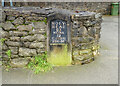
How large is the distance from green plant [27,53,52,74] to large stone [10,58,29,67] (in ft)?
0.42

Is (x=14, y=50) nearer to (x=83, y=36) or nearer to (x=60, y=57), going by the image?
(x=60, y=57)

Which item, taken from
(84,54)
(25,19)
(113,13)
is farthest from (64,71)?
(113,13)

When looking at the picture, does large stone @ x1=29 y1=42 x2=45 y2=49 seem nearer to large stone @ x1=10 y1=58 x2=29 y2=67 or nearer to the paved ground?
large stone @ x1=10 y1=58 x2=29 y2=67

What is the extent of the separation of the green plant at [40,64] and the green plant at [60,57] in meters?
0.15

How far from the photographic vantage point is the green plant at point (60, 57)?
4297mm

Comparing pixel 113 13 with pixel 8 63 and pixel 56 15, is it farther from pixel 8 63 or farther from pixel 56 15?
pixel 8 63

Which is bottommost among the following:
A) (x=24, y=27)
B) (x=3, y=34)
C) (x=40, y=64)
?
(x=40, y=64)

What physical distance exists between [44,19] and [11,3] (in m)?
2.62

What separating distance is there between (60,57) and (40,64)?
62 centimetres

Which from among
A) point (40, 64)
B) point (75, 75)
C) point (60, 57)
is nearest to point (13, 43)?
point (40, 64)

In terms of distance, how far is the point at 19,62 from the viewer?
4.24m

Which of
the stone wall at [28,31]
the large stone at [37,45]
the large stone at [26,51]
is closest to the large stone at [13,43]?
the stone wall at [28,31]

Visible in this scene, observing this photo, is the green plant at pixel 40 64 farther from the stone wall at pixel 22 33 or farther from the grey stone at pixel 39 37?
the grey stone at pixel 39 37

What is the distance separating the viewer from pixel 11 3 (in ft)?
20.0
